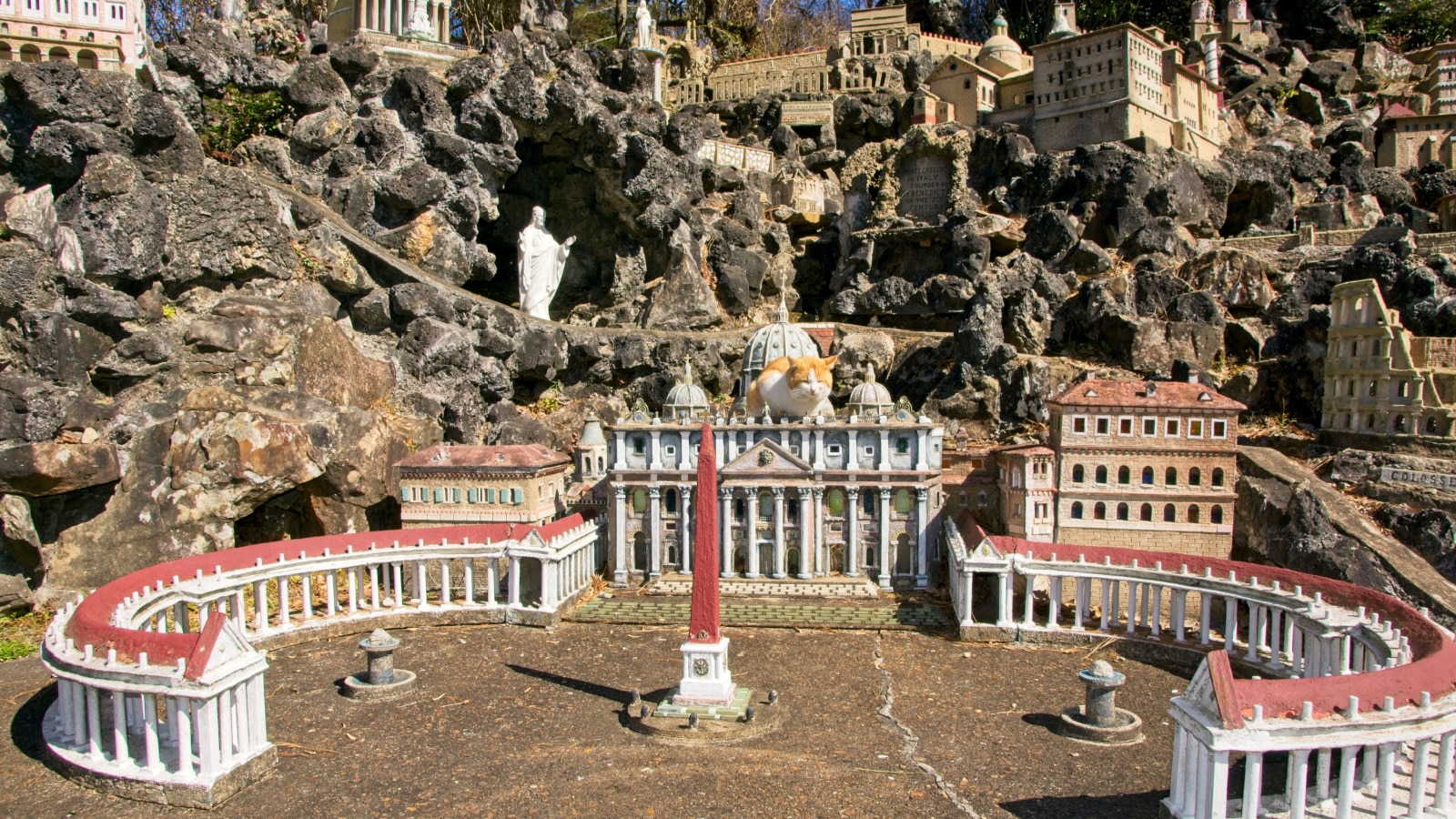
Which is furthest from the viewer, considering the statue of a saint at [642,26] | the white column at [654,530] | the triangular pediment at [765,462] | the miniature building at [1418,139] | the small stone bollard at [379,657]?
the statue of a saint at [642,26]

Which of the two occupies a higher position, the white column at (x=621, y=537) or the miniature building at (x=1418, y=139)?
the miniature building at (x=1418, y=139)

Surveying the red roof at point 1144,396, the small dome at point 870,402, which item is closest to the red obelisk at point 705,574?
the small dome at point 870,402

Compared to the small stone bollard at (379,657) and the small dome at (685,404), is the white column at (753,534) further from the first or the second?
the small stone bollard at (379,657)

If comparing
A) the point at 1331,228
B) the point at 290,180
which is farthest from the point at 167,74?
the point at 1331,228

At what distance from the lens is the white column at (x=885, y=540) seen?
40.0 meters

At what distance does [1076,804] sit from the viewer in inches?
788

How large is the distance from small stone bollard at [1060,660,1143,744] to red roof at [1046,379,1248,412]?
16664 mm

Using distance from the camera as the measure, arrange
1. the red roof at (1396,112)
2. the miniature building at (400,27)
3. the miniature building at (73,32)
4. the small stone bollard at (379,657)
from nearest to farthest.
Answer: the small stone bollard at (379,657) → the miniature building at (73,32) → the miniature building at (400,27) → the red roof at (1396,112)

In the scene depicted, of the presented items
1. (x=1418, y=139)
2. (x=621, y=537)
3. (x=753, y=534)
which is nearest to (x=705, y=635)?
(x=753, y=534)

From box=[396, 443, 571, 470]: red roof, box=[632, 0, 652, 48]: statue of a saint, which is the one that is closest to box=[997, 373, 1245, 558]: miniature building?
box=[396, 443, 571, 470]: red roof

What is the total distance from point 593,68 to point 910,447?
36.3m

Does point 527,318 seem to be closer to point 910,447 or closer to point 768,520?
point 768,520

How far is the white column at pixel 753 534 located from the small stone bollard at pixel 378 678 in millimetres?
16571

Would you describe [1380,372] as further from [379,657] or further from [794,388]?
[379,657]
